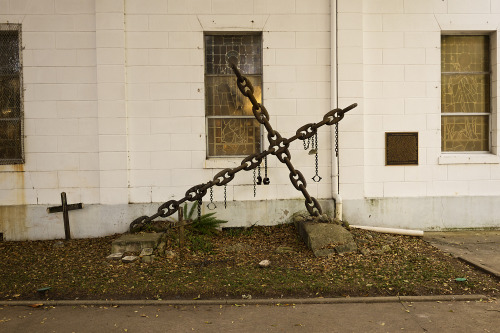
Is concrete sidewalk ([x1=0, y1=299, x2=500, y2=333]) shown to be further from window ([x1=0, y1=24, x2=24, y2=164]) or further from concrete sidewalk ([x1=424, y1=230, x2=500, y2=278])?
window ([x1=0, y1=24, x2=24, y2=164])

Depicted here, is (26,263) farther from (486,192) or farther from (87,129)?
(486,192)

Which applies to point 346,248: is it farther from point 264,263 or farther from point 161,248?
point 161,248

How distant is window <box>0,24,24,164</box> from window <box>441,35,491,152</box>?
24.8 feet

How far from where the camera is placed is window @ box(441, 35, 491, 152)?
8.11 m

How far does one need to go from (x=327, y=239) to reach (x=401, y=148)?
2605 millimetres

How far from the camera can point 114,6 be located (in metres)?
7.40

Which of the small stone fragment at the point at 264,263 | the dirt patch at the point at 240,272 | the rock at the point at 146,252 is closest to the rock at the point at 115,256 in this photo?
the dirt patch at the point at 240,272

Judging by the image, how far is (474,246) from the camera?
6879 millimetres

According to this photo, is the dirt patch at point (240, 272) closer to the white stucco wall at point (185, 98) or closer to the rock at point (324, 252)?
the rock at point (324, 252)

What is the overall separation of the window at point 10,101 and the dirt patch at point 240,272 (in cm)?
165

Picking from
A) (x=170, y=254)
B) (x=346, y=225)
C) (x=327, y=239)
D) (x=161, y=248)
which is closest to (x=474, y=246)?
(x=346, y=225)

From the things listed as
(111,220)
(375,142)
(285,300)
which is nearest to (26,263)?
(111,220)

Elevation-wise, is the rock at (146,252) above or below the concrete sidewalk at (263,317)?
above

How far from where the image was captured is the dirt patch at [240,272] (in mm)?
5070
